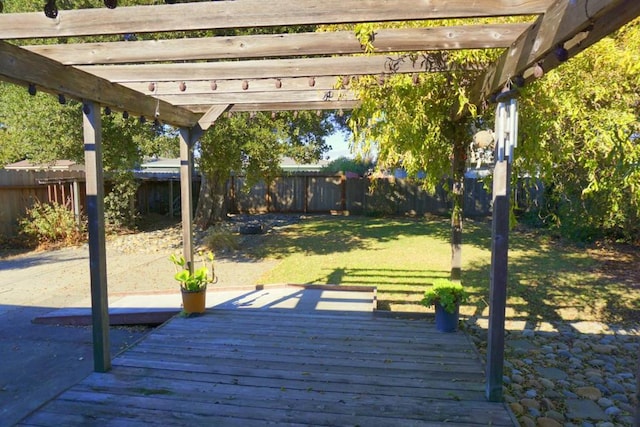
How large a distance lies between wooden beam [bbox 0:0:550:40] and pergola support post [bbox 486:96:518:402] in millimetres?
806

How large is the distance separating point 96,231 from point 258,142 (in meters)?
4.83

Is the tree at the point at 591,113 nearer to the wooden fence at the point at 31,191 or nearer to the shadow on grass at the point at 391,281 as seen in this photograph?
the shadow on grass at the point at 391,281

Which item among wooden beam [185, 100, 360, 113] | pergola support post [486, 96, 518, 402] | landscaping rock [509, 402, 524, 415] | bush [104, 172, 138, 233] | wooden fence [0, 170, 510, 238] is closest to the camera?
pergola support post [486, 96, 518, 402]

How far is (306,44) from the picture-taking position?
2.62 m

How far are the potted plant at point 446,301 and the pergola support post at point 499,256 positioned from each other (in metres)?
1.12

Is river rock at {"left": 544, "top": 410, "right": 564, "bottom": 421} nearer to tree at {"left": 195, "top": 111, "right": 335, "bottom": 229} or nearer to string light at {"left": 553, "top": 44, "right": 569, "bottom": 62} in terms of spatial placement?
string light at {"left": 553, "top": 44, "right": 569, "bottom": 62}

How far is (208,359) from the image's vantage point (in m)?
3.26

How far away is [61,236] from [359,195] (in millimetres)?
9484

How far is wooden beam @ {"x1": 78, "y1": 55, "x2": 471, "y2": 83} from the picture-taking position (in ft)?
10.3

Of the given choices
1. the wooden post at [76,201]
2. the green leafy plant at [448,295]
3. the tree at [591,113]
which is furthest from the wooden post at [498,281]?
the wooden post at [76,201]

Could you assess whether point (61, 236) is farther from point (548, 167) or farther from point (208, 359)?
point (548, 167)

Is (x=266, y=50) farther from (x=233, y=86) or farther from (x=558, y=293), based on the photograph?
(x=558, y=293)

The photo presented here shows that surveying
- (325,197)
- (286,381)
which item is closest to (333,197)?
(325,197)

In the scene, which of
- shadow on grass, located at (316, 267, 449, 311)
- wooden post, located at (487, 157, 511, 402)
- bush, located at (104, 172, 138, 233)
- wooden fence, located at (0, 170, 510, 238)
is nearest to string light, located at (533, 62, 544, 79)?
wooden post, located at (487, 157, 511, 402)
